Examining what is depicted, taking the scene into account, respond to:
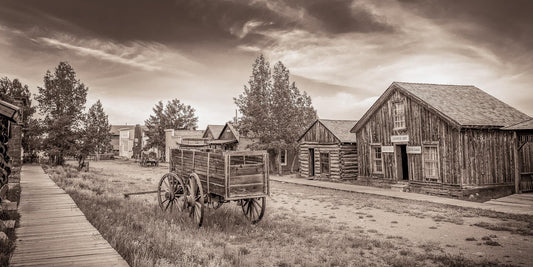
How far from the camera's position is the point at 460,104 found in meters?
16.7

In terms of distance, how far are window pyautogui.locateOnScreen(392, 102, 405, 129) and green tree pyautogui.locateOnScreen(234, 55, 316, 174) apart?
11370 millimetres

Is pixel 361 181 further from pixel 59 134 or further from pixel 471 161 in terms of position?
pixel 59 134

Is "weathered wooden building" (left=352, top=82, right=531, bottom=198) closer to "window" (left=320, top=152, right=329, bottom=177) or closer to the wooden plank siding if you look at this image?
Result: the wooden plank siding

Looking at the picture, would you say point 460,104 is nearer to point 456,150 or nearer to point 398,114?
point 398,114

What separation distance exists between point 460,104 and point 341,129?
27.5 feet

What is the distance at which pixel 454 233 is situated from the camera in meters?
8.47

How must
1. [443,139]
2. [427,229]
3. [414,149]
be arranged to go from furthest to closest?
[414,149] < [443,139] < [427,229]

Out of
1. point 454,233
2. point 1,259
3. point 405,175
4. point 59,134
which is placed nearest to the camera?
point 1,259

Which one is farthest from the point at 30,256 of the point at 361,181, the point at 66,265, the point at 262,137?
Result: the point at 262,137

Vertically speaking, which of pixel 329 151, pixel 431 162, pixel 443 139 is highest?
pixel 443 139

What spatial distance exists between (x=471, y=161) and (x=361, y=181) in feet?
21.6

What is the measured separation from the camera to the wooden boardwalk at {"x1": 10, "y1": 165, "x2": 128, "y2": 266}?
4.44 meters

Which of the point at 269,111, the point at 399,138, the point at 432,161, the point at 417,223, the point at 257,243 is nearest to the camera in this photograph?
the point at 257,243

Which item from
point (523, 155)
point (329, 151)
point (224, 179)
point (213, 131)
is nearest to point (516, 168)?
point (523, 155)
